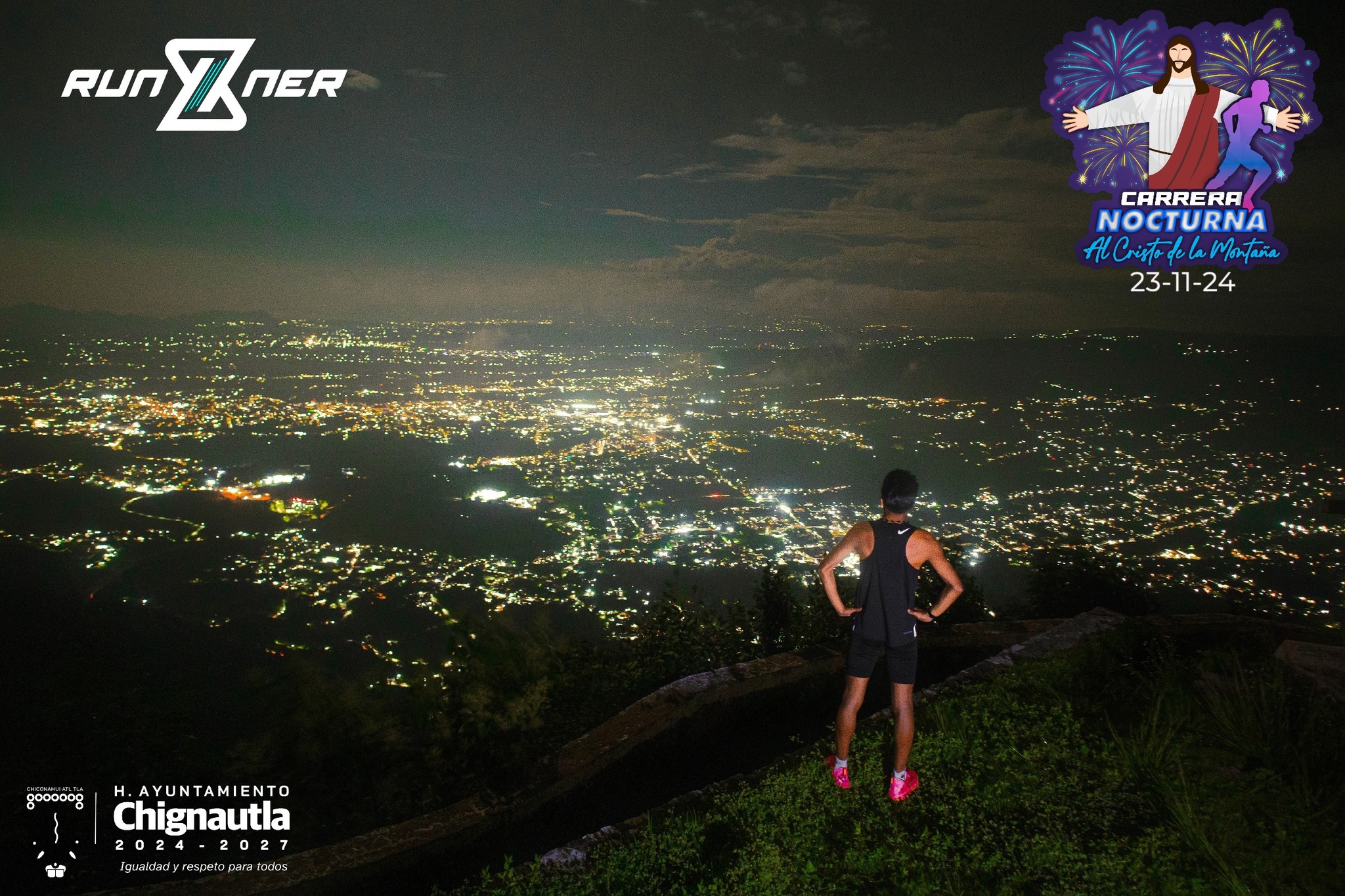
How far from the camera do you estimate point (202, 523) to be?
187 ft

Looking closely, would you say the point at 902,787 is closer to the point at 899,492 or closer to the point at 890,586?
the point at 890,586

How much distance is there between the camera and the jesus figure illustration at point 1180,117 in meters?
8.57

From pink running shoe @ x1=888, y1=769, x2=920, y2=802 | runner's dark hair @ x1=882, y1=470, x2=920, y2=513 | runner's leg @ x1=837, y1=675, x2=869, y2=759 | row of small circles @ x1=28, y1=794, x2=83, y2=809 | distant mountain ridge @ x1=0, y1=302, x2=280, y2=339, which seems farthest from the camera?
distant mountain ridge @ x1=0, y1=302, x2=280, y2=339

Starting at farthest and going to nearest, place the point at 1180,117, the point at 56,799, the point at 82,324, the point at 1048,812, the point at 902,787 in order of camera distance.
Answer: the point at 82,324 < the point at 1180,117 < the point at 56,799 < the point at 902,787 < the point at 1048,812

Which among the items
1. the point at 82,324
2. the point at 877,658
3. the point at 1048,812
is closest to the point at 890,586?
the point at 877,658

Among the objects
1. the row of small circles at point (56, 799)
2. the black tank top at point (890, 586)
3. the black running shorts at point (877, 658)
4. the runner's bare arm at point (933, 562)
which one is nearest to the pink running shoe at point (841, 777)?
the black running shorts at point (877, 658)

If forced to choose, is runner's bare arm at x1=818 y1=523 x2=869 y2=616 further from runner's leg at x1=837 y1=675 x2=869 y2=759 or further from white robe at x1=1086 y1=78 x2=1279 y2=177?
white robe at x1=1086 y1=78 x2=1279 y2=177

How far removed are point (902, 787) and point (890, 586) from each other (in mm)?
1240

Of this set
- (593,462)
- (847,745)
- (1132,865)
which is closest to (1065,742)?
(1132,865)

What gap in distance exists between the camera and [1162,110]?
8.89 metres

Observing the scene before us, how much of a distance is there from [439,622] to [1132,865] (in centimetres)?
4347

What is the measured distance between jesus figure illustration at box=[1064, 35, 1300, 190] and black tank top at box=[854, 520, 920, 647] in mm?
8507

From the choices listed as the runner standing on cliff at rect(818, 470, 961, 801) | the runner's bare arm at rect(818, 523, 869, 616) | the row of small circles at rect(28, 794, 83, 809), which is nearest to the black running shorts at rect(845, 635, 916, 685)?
the runner standing on cliff at rect(818, 470, 961, 801)

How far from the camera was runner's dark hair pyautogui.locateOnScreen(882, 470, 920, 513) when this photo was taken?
12.1ft
